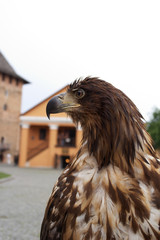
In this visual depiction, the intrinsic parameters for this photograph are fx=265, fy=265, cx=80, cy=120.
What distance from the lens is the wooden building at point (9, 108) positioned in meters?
43.8

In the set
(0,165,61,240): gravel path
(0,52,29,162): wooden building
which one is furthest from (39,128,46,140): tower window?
(0,165,61,240): gravel path

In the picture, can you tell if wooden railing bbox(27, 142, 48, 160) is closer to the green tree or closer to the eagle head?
the green tree

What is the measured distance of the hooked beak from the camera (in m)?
1.94

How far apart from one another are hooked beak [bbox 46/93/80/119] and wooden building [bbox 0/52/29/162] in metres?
43.2

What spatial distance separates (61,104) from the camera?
1979 mm

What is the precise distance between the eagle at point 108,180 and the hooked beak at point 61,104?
0.27 feet

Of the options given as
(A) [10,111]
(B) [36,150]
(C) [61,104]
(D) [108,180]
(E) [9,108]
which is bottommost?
(D) [108,180]

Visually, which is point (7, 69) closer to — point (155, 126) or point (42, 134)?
point (42, 134)

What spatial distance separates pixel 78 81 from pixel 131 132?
0.56m

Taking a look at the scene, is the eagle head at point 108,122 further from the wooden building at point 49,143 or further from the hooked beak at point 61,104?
the wooden building at point 49,143

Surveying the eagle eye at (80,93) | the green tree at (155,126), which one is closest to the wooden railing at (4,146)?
the green tree at (155,126)

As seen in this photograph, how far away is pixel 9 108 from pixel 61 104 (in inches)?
1758

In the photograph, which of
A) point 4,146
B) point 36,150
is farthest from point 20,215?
point 4,146

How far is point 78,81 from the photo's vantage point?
6.43 ft
